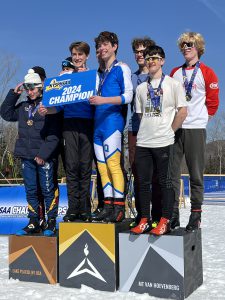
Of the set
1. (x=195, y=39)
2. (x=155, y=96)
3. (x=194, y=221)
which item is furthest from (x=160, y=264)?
(x=195, y=39)

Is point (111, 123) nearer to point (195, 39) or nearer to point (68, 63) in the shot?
point (68, 63)

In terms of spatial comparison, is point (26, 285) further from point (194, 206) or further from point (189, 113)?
point (189, 113)

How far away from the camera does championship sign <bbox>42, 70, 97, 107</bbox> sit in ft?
13.6

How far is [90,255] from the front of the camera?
4.18 m

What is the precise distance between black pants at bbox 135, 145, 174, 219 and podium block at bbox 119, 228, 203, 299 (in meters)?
0.27

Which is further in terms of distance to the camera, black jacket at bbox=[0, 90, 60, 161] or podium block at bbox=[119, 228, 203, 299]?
black jacket at bbox=[0, 90, 60, 161]

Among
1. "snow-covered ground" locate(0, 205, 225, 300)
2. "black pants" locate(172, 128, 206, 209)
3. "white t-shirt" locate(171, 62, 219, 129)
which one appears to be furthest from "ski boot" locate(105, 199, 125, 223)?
"white t-shirt" locate(171, 62, 219, 129)

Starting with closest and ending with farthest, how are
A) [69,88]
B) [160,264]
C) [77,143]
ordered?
[160,264]
[69,88]
[77,143]

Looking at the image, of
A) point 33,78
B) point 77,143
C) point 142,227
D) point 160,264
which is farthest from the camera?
point 33,78

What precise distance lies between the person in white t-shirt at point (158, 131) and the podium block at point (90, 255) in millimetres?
315

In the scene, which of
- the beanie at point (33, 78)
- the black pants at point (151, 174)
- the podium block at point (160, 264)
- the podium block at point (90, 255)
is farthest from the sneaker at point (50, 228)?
the beanie at point (33, 78)

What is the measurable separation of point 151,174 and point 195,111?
0.82m

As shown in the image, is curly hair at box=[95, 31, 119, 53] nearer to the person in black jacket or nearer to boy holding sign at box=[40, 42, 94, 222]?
boy holding sign at box=[40, 42, 94, 222]

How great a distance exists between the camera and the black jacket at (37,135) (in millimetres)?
4500
